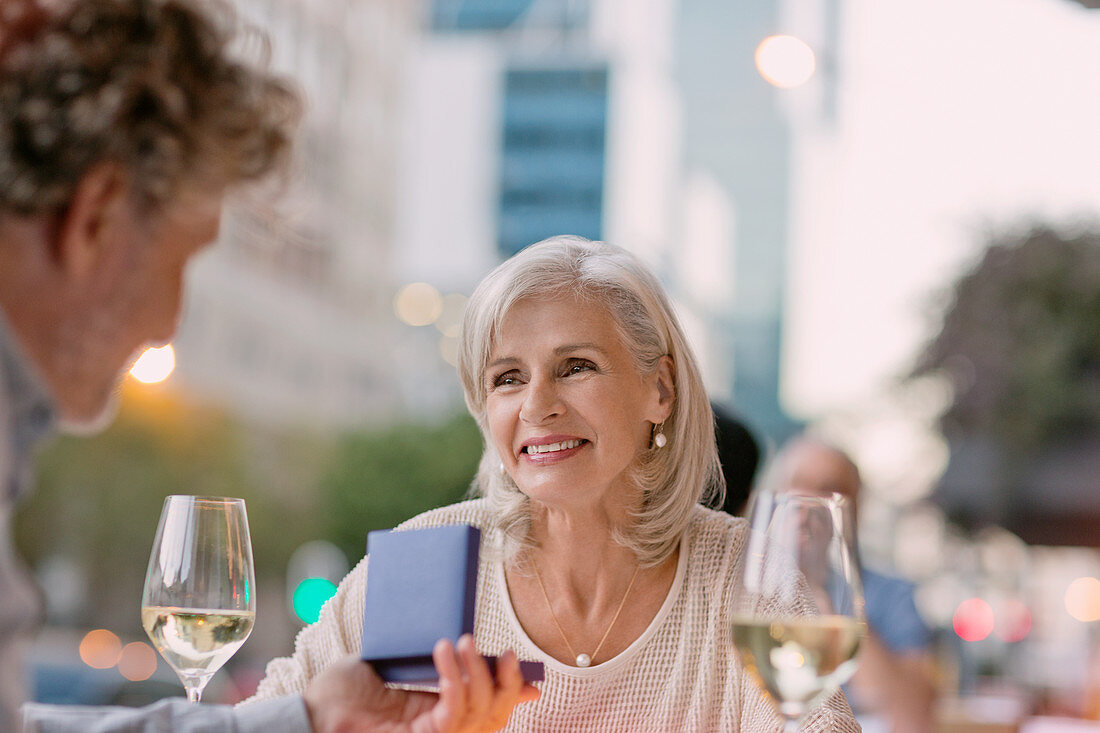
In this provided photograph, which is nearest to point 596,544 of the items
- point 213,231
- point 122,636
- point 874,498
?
point 213,231

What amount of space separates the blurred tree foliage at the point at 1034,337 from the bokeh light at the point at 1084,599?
62.3 feet

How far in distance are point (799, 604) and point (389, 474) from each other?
30.3 meters

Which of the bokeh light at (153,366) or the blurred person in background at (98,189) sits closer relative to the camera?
the blurred person in background at (98,189)

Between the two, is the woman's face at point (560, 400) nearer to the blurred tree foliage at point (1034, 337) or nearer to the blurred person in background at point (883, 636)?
the blurred person in background at point (883, 636)

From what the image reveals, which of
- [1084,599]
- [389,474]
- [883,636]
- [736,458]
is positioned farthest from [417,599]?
A: [1084,599]

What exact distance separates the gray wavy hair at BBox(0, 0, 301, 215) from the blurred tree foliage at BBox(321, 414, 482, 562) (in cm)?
2797

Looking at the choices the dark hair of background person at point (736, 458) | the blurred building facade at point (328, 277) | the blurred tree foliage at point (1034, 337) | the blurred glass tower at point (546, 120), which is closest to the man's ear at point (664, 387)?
the dark hair of background person at point (736, 458)

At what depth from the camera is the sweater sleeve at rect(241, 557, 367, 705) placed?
79.5 inches

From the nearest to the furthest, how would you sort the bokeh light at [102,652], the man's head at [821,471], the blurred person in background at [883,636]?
1. the blurred person in background at [883,636]
2. the man's head at [821,471]
3. the bokeh light at [102,652]

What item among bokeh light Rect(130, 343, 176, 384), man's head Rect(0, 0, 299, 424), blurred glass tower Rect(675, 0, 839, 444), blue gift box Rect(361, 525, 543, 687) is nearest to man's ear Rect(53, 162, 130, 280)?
man's head Rect(0, 0, 299, 424)

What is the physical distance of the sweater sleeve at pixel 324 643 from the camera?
2.02 meters

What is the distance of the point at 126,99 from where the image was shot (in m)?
1.04

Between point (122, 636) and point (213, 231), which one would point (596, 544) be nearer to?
point (213, 231)

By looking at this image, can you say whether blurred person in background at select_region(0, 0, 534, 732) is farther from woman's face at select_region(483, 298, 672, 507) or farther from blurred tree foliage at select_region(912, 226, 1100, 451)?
blurred tree foliage at select_region(912, 226, 1100, 451)
